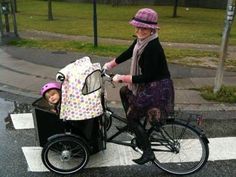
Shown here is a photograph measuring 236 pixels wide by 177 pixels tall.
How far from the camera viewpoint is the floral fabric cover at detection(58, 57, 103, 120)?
394 centimetres

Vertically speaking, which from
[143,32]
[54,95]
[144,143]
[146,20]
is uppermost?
[146,20]

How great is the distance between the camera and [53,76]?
8023 millimetres

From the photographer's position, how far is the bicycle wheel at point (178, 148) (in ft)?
13.7

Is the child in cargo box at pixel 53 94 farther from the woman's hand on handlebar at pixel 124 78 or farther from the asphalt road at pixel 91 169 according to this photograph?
the asphalt road at pixel 91 169

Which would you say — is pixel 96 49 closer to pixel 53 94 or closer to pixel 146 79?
pixel 53 94

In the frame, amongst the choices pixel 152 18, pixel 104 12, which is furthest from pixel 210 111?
pixel 104 12

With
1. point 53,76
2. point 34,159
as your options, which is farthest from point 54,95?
point 53,76

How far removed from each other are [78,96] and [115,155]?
1.10 metres

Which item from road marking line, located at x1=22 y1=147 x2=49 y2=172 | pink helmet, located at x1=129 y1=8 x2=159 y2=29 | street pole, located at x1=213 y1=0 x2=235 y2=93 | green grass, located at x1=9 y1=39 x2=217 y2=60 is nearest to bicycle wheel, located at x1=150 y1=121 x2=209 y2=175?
pink helmet, located at x1=129 y1=8 x2=159 y2=29

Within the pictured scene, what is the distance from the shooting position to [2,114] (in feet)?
20.0

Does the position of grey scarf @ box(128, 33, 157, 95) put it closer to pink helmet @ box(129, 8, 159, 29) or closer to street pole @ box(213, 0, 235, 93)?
pink helmet @ box(129, 8, 159, 29)

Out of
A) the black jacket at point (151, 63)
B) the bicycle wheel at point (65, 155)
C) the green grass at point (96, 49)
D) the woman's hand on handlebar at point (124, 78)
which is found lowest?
the green grass at point (96, 49)

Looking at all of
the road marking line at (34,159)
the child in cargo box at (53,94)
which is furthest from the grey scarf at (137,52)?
the road marking line at (34,159)

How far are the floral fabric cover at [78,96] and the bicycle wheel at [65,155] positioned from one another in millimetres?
313
